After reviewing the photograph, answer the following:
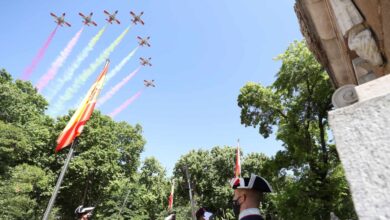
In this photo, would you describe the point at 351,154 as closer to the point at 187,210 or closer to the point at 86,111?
the point at 86,111

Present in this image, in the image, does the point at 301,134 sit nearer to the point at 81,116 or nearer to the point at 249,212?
the point at 81,116

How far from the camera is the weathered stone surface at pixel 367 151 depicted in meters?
1.44

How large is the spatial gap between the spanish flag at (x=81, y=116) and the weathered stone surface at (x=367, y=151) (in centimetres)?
666

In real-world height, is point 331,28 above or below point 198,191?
below

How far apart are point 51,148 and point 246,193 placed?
35.2 m

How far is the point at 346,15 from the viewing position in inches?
169

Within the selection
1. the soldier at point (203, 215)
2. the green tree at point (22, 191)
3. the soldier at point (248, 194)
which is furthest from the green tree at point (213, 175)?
the soldier at point (248, 194)

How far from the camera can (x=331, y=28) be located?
574 centimetres

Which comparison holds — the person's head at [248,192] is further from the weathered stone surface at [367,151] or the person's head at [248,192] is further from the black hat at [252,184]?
the weathered stone surface at [367,151]

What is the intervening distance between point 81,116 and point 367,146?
7.34 m

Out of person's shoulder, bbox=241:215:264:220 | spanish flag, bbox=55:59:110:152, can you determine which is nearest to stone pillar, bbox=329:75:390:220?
person's shoulder, bbox=241:215:264:220

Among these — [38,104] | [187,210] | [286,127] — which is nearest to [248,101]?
→ [286,127]

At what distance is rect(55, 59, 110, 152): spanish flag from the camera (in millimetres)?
7418

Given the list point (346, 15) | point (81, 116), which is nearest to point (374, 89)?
point (346, 15)
